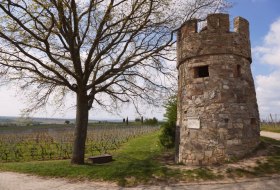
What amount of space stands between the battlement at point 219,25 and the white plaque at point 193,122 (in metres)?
3.52

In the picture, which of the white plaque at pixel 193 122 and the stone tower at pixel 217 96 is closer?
the stone tower at pixel 217 96

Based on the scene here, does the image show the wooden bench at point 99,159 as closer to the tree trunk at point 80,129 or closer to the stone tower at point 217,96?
the tree trunk at point 80,129

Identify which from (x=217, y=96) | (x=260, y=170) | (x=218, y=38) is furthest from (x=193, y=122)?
(x=218, y=38)

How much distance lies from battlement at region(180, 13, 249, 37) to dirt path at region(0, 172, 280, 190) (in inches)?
231

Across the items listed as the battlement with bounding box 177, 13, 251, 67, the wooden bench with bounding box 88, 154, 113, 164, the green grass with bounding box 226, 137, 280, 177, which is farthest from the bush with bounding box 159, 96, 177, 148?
the green grass with bounding box 226, 137, 280, 177

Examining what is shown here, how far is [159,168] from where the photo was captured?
1015 cm

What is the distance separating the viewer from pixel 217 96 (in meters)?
11.0

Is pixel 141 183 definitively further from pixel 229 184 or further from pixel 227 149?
pixel 227 149

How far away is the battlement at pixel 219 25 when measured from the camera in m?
11.3

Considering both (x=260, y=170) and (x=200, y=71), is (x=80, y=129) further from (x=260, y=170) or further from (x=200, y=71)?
(x=260, y=170)

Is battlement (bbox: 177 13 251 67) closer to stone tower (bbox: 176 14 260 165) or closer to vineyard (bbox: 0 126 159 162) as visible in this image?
stone tower (bbox: 176 14 260 165)

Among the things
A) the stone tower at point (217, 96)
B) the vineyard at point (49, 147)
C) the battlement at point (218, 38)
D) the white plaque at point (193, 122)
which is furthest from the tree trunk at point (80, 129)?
the vineyard at point (49, 147)

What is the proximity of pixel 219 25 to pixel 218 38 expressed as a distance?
526 millimetres

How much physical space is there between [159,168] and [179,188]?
202cm
